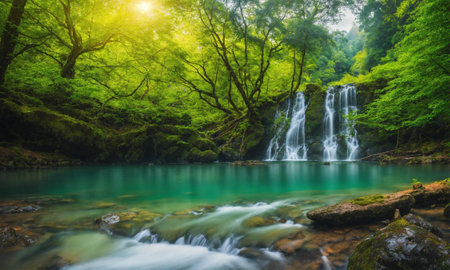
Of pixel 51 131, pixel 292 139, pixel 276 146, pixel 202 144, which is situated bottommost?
pixel 276 146

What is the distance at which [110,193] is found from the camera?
23.1 feet

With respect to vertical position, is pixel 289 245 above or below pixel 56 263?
above

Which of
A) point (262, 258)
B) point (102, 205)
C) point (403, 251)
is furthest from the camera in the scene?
point (102, 205)

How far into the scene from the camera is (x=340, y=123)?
18797mm

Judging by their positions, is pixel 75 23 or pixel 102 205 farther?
pixel 75 23

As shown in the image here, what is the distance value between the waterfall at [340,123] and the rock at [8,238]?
18126 millimetres

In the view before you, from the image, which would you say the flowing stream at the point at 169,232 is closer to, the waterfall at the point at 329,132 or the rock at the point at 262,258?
the rock at the point at 262,258

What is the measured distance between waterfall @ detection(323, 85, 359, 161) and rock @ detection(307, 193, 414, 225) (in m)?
15.4

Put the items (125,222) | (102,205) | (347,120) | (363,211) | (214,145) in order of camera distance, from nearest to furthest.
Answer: (363,211), (125,222), (102,205), (347,120), (214,145)

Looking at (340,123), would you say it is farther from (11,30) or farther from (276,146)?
(11,30)

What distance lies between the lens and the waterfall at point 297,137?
62.3 feet

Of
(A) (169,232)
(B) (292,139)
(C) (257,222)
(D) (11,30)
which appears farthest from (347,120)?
(D) (11,30)

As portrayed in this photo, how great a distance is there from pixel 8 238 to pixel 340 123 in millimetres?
19870

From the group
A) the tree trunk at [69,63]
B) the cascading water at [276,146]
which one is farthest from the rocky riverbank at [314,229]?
the cascading water at [276,146]
